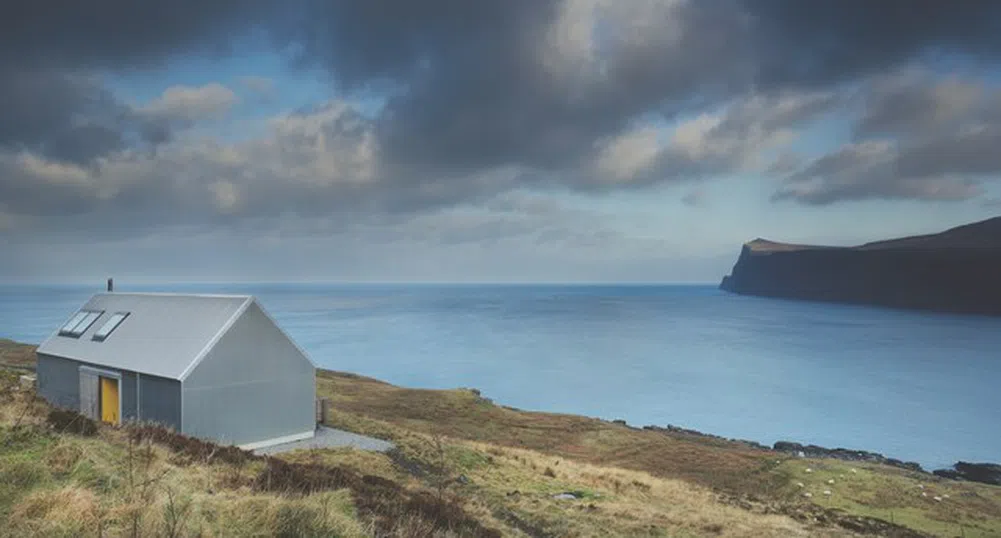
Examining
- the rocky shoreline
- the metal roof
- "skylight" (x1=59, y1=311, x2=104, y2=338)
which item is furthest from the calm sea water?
"skylight" (x1=59, y1=311, x2=104, y2=338)

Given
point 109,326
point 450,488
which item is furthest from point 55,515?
point 109,326

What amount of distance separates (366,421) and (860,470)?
1134 inches

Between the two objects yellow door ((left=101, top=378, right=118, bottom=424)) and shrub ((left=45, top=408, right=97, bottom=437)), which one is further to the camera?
yellow door ((left=101, top=378, right=118, bottom=424))

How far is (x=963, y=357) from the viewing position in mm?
109375

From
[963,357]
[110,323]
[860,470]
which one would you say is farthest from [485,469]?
[963,357]

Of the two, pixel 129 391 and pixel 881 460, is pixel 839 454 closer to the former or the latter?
pixel 881 460

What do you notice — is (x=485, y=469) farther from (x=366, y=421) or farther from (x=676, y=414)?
(x=676, y=414)

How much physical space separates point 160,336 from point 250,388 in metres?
4.10

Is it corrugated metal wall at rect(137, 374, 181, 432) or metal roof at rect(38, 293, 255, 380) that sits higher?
metal roof at rect(38, 293, 255, 380)

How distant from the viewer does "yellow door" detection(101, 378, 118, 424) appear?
22516 millimetres

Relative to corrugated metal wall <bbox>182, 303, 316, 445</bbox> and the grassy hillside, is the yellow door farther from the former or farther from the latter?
corrugated metal wall <bbox>182, 303, 316, 445</bbox>

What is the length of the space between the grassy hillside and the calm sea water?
29911 millimetres

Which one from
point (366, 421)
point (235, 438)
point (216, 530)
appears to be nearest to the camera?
point (216, 530)

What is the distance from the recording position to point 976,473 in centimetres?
4366
